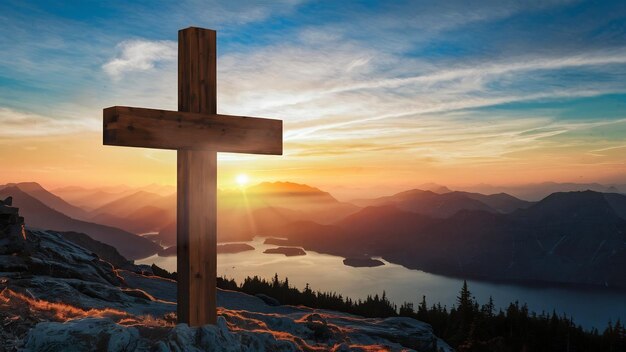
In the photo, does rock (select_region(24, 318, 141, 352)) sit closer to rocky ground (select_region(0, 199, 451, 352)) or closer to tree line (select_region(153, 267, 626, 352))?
rocky ground (select_region(0, 199, 451, 352))

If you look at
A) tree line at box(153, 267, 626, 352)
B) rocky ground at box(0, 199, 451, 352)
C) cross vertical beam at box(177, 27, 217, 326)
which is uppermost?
cross vertical beam at box(177, 27, 217, 326)

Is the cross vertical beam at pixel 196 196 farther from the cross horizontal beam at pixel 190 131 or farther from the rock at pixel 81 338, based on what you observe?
the rock at pixel 81 338

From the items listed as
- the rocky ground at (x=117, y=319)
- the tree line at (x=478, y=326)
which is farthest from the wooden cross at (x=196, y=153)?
the tree line at (x=478, y=326)

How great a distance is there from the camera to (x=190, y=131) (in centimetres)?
925

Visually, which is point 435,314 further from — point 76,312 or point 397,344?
point 76,312

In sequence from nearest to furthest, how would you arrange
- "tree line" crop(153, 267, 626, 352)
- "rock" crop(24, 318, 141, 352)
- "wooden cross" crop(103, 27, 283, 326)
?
"rock" crop(24, 318, 141, 352), "wooden cross" crop(103, 27, 283, 326), "tree line" crop(153, 267, 626, 352)

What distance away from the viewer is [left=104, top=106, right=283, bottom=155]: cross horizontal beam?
856cm

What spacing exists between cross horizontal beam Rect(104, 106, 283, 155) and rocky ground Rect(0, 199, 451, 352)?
10.6 ft

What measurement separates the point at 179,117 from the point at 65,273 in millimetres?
12591

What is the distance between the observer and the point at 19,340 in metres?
8.52

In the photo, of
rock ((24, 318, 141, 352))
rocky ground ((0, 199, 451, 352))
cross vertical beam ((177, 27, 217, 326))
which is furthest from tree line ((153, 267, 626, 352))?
rock ((24, 318, 141, 352))

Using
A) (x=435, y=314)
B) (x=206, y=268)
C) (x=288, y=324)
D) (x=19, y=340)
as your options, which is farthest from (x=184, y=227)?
(x=435, y=314)

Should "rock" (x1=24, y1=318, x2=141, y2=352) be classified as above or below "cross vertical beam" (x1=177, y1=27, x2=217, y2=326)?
below

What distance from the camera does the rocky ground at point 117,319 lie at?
26.4 feet
